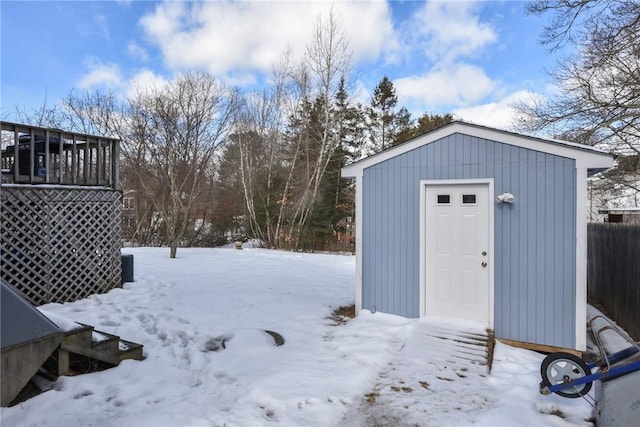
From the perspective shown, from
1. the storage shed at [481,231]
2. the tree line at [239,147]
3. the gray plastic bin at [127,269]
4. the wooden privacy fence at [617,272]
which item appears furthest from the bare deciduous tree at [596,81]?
the gray plastic bin at [127,269]

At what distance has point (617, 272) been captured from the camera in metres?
6.03

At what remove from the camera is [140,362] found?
3.43 meters

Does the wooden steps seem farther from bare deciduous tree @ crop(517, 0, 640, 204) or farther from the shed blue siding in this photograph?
bare deciduous tree @ crop(517, 0, 640, 204)

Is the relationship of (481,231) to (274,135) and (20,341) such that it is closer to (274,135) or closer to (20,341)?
(20,341)

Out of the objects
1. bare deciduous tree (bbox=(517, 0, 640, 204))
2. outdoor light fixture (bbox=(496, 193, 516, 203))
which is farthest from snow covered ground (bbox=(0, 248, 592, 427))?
bare deciduous tree (bbox=(517, 0, 640, 204))

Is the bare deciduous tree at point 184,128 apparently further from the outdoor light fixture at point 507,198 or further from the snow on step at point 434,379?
the outdoor light fixture at point 507,198

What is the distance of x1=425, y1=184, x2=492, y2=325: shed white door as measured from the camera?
4484 millimetres

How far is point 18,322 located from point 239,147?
1430 centimetres

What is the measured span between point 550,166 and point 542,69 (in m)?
7.60

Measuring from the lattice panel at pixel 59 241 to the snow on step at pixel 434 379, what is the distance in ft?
15.0

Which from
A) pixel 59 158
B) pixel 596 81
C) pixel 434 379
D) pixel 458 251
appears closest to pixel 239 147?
pixel 59 158

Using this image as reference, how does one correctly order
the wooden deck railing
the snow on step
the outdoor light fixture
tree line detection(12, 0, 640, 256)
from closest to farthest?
the snow on step < the outdoor light fixture < the wooden deck railing < tree line detection(12, 0, 640, 256)

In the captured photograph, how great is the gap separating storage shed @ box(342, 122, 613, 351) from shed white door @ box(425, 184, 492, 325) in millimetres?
12

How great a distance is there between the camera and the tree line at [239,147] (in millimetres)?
13109
